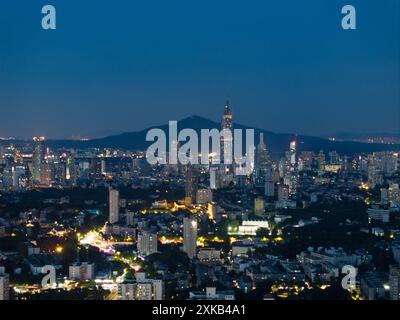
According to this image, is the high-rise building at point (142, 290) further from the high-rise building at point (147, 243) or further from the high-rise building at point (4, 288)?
the high-rise building at point (147, 243)

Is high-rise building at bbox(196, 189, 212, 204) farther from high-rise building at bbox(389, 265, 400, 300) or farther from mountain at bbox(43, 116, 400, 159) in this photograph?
high-rise building at bbox(389, 265, 400, 300)

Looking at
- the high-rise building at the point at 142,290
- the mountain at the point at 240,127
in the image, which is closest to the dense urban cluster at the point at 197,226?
the high-rise building at the point at 142,290

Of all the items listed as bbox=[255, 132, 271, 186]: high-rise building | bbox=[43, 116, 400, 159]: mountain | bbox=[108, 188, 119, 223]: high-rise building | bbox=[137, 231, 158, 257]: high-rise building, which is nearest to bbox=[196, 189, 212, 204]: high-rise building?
bbox=[43, 116, 400, 159]: mountain

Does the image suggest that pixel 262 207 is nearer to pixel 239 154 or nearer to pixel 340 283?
pixel 239 154

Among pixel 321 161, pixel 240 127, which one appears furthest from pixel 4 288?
pixel 321 161
